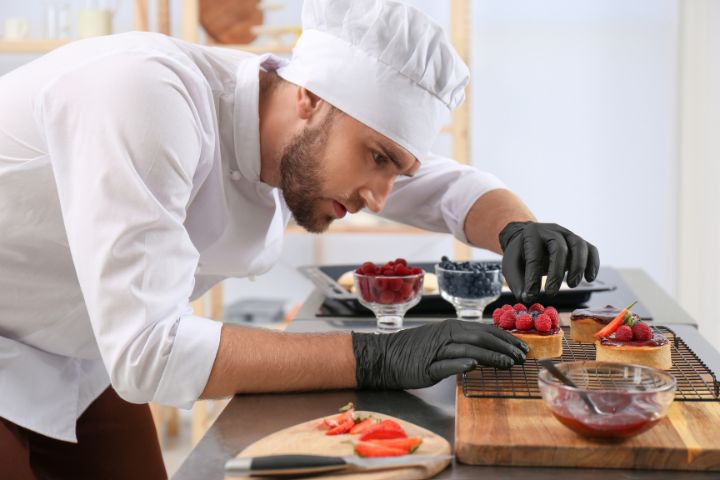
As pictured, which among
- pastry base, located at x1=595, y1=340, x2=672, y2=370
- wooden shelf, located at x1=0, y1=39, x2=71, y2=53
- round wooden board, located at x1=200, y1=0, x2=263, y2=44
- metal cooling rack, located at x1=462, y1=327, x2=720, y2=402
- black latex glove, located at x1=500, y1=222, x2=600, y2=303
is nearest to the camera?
metal cooling rack, located at x1=462, y1=327, x2=720, y2=402

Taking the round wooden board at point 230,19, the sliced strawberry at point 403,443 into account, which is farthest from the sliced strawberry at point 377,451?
the round wooden board at point 230,19

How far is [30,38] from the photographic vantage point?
3816 millimetres

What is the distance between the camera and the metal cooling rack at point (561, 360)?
4.03 ft

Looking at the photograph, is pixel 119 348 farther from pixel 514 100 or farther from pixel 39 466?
pixel 514 100

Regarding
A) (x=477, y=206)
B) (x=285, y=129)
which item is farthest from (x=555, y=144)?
(x=285, y=129)

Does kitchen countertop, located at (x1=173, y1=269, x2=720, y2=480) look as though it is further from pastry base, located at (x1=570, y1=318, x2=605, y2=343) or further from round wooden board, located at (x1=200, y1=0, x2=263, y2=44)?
round wooden board, located at (x1=200, y1=0, x2=263, y2=44)

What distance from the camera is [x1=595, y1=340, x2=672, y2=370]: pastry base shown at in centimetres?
138

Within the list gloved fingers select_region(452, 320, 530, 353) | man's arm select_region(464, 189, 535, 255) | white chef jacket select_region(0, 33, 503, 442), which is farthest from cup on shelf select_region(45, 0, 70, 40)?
gloved fingers select_region(452, 320, 530, 353)

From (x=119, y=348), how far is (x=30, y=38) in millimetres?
2956

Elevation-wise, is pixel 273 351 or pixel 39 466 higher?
pixel 273 351

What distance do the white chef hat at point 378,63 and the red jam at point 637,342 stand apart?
0.48 meters

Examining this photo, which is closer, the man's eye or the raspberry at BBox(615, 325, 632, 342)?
the raspberry at BBox(615, 325, 632, 342)

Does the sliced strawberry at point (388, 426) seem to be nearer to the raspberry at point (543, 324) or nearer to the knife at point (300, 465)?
the knife at point (300, 465)

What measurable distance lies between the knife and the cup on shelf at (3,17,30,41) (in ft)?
10.4
